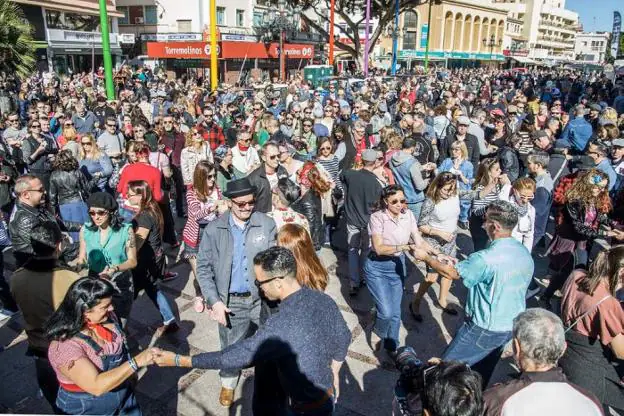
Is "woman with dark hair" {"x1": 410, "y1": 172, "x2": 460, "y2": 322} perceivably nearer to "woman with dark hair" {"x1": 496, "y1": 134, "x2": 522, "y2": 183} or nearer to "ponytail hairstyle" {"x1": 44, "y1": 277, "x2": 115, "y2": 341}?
"woman with dark hair" {"x1": 496, "y1": 134, "x2": 522, "y2": 183}

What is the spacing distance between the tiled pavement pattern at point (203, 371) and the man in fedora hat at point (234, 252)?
2.68 feet

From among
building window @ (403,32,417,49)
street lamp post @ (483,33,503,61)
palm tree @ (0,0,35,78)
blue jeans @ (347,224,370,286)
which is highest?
street lamp post @ (483,33,503,61)

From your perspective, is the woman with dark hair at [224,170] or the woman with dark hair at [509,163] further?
the woman with dark hair at [509,163]

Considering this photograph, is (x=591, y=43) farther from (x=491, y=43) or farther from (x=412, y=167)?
(x=412, y=167)

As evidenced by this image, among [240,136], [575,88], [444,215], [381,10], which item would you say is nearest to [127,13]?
[381,10]

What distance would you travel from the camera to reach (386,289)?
4.38m

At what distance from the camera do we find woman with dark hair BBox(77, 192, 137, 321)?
12.9 ft

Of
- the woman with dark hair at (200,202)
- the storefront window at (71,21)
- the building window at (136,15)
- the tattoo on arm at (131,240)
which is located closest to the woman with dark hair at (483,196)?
the woman with dark hair at (200,202)

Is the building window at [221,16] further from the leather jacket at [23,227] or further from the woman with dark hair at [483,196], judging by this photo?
the leather jacket at [23,227]

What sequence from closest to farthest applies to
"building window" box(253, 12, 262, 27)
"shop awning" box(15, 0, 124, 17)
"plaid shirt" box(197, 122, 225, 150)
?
"plaid shirt" box(197, 122, 225, 150) → "shop awning" box(15, 0, 124, 17) → "building window" box(253, 12, 262, 27)

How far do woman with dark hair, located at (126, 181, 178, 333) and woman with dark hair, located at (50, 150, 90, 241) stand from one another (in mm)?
1674

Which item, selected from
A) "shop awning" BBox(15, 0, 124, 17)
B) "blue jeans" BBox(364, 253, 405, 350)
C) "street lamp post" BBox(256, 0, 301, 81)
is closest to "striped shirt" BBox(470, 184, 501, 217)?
"blue jeans" BBox(364, 253, 405, 350)

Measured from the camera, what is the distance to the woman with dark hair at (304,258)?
3295mm

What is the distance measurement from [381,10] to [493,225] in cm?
4190
